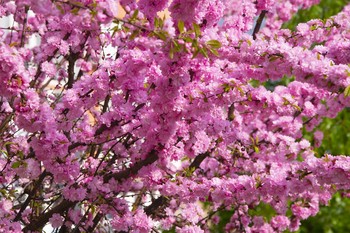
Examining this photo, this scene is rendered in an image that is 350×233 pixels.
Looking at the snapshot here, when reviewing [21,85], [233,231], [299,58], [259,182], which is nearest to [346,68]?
[299,58]

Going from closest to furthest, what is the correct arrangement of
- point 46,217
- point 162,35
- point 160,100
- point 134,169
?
point 162,35
point 160,100
point 134,169
point 46,217

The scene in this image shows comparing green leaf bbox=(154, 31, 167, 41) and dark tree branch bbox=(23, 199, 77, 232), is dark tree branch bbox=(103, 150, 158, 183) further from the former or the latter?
green leaf bbox=(154, 31, 167, 41)

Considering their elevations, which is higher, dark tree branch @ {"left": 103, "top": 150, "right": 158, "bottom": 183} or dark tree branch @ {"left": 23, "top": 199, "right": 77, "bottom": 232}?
dark tree branch @ {"left": 103, "top": 150, "right": 158, "bottom": 183}

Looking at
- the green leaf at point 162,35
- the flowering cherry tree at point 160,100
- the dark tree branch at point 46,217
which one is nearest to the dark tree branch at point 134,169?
the flowering cherry tree at point 160,100

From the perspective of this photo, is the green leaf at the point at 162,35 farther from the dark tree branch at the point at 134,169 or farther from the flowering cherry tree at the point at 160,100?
the dark tree branch at the point at 134,169

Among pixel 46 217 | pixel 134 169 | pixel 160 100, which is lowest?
pixel 46 217

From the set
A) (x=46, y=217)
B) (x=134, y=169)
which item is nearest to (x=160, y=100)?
(x=134, y=169)

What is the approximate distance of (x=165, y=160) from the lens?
10.6ft

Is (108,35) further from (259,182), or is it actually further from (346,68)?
(346,68)

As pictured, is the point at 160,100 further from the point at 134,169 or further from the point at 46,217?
the point at 46,217

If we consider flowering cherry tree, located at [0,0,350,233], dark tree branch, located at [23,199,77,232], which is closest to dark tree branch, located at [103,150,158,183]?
flowering cherry tree, located at [0,0,350,233]

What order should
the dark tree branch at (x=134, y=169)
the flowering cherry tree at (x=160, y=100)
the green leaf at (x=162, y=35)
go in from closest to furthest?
the green leaf at (x=162, y=35) < the flowering cherry tree at (x=160, y=100) < the dark tree branch at (x=134, y=169)

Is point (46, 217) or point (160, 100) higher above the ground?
point (160, 100)

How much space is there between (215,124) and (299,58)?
33.3 inches
